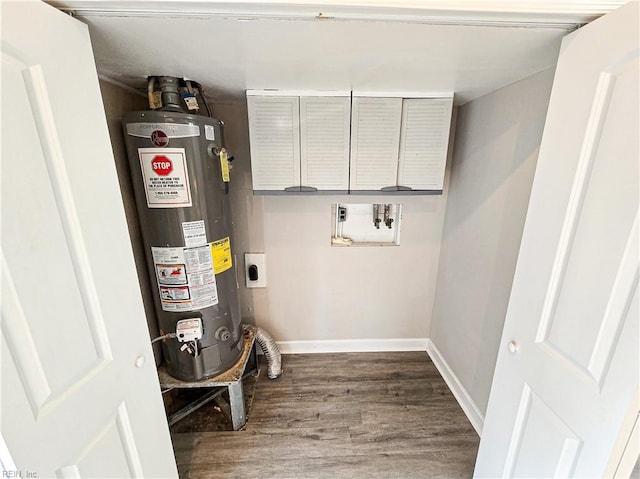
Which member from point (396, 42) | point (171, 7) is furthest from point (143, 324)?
point (396, 42)

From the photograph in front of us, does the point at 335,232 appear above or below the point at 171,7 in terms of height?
below

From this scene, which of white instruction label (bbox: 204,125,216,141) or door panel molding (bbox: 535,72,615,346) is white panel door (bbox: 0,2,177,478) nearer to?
white instruction label (bbox: 204,125,216,141)

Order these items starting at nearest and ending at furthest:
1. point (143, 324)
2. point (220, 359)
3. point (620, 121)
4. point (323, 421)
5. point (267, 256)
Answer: point (620, 121)
point (143, 324)
point (220, 359)
point (323, 421)
point (267, 256)

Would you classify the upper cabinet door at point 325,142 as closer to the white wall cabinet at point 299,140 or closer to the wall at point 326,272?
the white wall cabinet at point 299,140

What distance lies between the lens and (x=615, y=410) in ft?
2.26

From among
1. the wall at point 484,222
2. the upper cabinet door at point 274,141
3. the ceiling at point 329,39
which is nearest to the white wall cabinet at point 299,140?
the upper cabinet door at point 274,141

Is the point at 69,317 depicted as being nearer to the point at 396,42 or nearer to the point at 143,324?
the point at 143,324

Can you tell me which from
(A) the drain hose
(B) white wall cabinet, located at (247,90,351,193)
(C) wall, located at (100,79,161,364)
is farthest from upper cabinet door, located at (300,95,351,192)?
(A) the drain hose

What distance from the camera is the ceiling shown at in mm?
707

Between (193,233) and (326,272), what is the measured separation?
1.10 m

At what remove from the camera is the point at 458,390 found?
1.88 m

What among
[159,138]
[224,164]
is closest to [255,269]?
[224,164]

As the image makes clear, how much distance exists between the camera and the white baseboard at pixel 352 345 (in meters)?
2.33

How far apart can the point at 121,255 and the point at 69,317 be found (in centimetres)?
21
